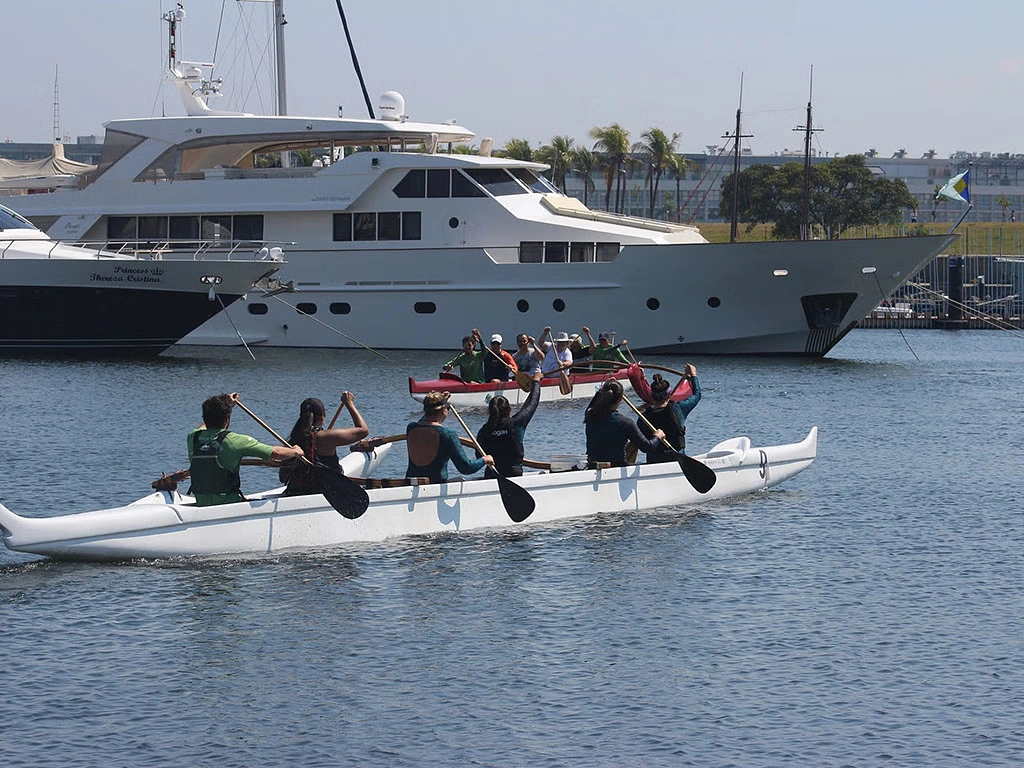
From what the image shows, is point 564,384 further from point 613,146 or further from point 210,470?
point 613,146

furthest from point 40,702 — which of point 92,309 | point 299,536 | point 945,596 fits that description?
point 92,309

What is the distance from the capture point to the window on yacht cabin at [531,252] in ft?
123

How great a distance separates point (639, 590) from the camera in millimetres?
13758

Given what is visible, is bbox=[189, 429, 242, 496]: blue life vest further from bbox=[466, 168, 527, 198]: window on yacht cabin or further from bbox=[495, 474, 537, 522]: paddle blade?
bbox=[466, 168, 527, 198]: window on yacht cabin

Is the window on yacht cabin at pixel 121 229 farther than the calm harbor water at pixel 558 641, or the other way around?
the window on yacht cabin at pixel 121 229

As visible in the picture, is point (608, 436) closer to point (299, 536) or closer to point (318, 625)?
point (299, 536)

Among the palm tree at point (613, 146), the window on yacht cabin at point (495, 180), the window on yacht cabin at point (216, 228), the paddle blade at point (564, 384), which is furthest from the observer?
the palm tree at point (613, 146)

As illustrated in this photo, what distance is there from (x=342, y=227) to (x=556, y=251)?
559 cm

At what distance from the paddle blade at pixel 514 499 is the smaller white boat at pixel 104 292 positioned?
19896 mm

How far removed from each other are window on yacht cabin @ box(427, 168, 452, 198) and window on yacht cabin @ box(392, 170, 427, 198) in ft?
0.62

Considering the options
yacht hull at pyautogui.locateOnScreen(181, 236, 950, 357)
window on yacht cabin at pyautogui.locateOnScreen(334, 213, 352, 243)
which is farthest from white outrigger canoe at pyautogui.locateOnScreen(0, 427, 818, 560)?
window on yacht cabin at pyautogui.locateOnScreen(334, 213, 352, 243)

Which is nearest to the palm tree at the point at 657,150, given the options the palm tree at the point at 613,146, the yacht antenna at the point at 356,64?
the palm tree at the point at 613,146

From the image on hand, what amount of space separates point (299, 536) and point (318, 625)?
216 cm

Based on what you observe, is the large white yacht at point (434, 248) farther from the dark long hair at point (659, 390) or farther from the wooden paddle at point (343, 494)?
the wooden paddle at point (343, 494)
